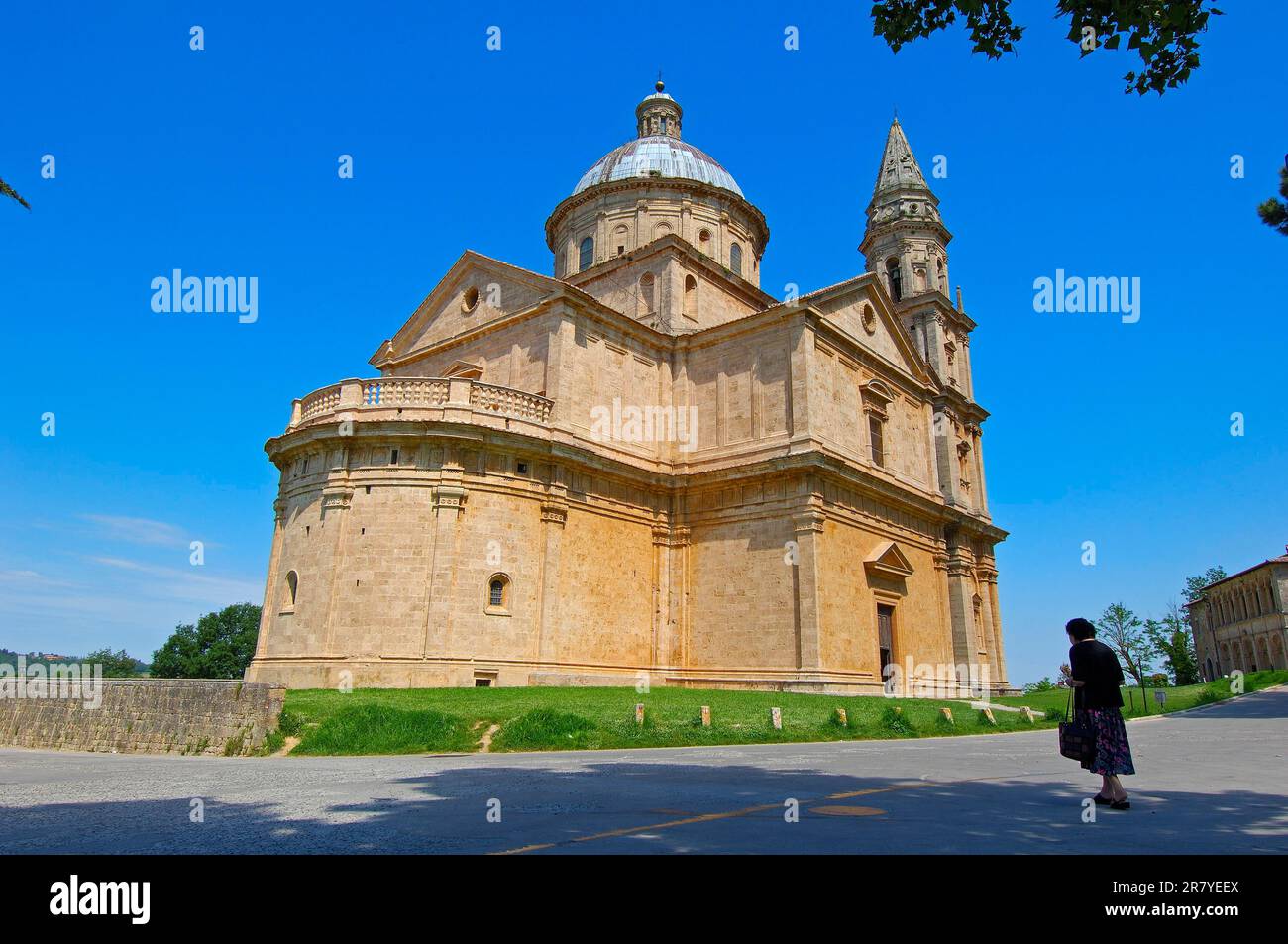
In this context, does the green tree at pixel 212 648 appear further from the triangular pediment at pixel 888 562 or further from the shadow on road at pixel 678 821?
the shadow on road at pixel 678 821

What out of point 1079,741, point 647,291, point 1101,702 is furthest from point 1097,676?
point 647,291

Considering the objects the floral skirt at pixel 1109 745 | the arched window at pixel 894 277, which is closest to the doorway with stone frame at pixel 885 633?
the arched window at pixel 894 277

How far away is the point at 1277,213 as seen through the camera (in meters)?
16.7

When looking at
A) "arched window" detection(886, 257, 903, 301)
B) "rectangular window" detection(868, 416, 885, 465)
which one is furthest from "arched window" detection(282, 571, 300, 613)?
"arched window" detection(886, 257, 903, 301)

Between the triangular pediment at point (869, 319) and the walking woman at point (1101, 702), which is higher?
the triangular pediment at point (869, 319)

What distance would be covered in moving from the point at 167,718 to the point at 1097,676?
16.3 m

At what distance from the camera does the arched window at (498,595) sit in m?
23.1

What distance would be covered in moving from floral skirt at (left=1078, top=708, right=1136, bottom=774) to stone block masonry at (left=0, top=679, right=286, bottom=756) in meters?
13.3

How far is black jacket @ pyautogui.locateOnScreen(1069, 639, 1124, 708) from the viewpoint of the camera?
7.21m

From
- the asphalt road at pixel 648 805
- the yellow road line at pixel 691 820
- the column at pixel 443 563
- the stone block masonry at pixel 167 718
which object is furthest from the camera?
the column at pixel 443 563

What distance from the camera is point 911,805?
6.64 meters

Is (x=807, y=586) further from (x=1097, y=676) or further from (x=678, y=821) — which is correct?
(x=678, y=821)

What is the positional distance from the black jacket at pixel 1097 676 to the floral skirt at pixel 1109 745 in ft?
0.29

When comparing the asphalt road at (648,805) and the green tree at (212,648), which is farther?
the green tree at (212,648)
